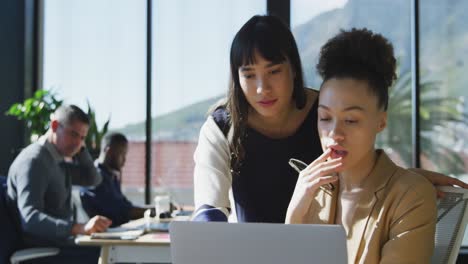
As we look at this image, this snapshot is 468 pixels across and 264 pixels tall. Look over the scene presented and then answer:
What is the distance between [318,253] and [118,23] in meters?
4.84

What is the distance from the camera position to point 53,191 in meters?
3.92

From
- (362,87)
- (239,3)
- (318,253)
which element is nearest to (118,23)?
(239,3)

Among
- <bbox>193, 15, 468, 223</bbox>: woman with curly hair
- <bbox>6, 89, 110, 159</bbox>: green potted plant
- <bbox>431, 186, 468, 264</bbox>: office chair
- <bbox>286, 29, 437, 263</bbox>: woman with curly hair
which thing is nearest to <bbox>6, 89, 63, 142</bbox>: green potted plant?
<bbox>6, 89, 110, 159</bbox>: green potted plant

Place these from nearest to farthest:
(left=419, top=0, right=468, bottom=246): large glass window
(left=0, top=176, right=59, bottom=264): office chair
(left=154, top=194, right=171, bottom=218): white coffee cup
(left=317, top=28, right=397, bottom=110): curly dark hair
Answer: (left=317, top=28, right=397, bottom=110): curly dark hair, (left=0, top=176, right=59, bottom=264): office chair, (left=154, top=194, right=171, bottom=218): white coffee cup, (left=419, top=0, right=468, bottom=246): large glass window

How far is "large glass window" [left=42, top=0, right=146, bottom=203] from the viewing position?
555 cm

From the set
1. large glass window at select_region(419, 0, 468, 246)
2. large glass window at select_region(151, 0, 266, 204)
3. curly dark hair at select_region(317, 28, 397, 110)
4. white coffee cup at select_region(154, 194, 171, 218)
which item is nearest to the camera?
curly dark hair at select_region(317, 28, 397, 110)

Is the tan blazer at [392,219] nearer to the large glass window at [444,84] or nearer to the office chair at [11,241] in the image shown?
the office chair at [11,241]

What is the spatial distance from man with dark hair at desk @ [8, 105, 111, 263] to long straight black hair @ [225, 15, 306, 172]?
5.76 feet

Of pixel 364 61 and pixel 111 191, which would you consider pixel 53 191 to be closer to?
pixel 111 191

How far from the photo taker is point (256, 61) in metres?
1.68

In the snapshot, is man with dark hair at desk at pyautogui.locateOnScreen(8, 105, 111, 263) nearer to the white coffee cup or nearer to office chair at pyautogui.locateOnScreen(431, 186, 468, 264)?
the white coffee cup

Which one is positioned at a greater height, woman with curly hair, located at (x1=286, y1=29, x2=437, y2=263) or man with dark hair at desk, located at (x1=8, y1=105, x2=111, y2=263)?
woman with curly hair, located at (x1=286, y1=29, x2=437, y2=263)

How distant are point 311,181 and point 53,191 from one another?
282 centimetres

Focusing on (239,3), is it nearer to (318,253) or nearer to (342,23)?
(342,23)
